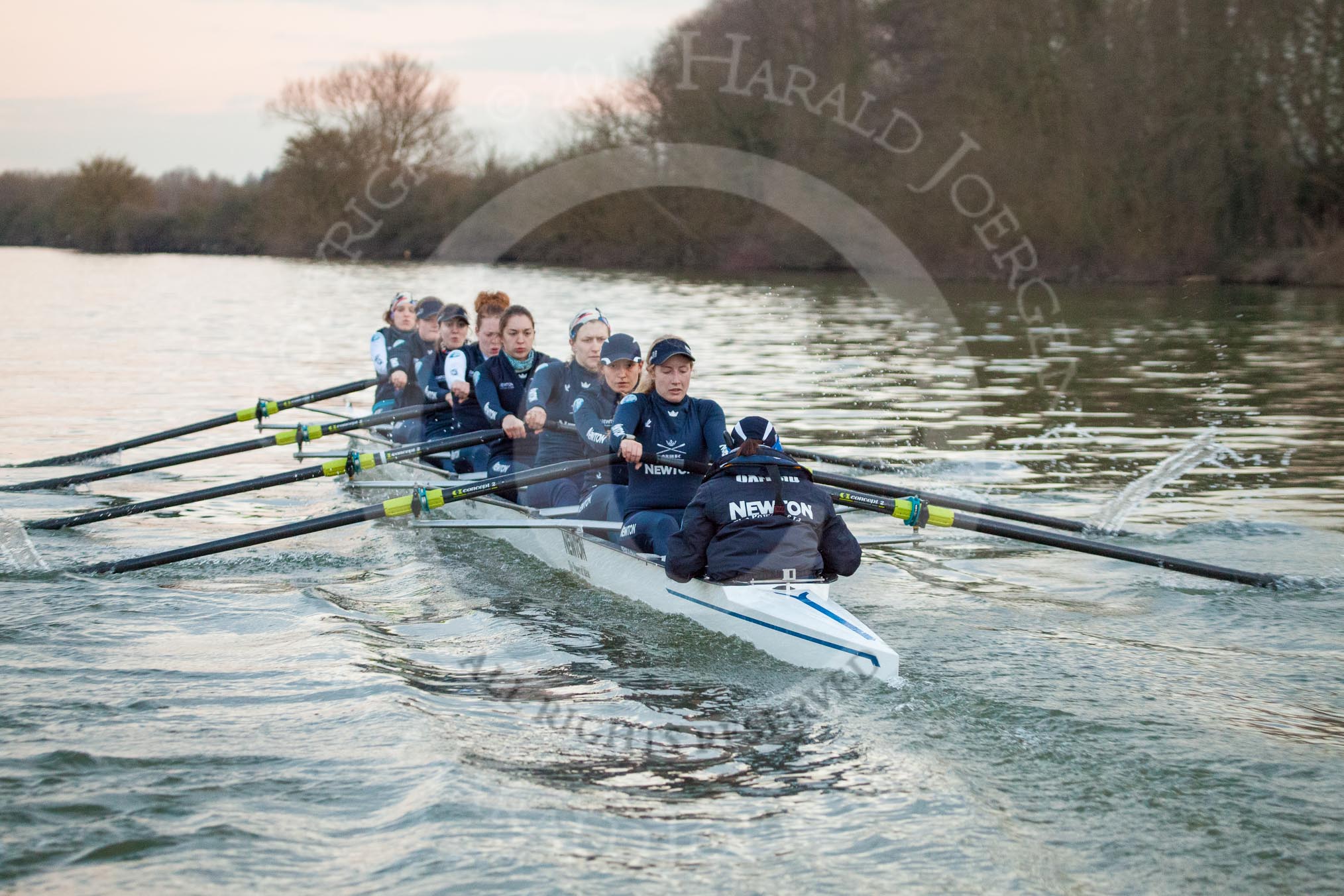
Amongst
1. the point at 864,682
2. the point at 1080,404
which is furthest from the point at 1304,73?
the point at 864,682

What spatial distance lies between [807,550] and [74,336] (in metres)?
22.2

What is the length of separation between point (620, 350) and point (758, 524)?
6.55 ft

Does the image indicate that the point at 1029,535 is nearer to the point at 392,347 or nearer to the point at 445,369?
the point at 445,369

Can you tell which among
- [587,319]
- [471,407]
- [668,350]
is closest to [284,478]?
[471,407]

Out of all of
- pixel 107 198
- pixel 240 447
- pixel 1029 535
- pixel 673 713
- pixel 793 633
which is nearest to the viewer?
pixel 673 713

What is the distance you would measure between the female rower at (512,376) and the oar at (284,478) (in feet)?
0.72

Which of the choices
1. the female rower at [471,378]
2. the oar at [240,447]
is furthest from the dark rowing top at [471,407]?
the oar at [240,447]

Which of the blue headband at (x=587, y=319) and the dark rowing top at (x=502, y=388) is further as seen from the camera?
the dark rowing top at (x=502, y=388)

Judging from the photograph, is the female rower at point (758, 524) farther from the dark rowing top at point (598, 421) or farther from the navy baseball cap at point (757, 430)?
the dark rowing top at point (598, 421)

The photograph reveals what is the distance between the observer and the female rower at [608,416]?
718 centimetres

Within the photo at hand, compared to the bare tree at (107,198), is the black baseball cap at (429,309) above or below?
below

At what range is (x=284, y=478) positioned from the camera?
28.0 ft

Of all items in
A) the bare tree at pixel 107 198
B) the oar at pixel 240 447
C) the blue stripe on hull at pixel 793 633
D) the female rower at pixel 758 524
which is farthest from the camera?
the bare tree at pixel 107 198

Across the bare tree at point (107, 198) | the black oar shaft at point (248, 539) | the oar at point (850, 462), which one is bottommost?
the black oar shaft at point (248, 539)
